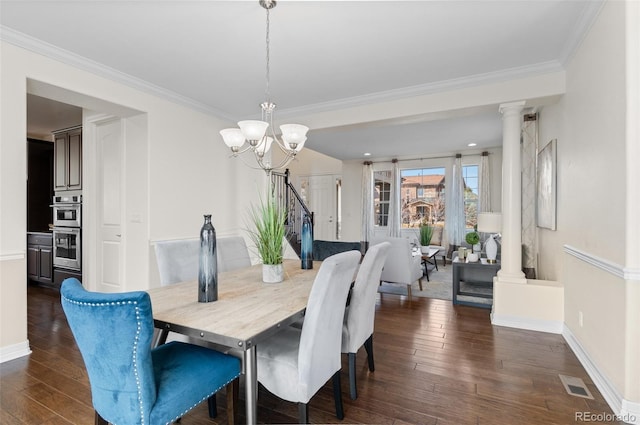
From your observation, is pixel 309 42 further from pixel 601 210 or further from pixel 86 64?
pixel 601 210

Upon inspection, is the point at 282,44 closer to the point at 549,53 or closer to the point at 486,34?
the point at 486,34

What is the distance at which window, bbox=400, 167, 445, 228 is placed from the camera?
7754 millimetres

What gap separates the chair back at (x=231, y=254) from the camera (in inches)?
109

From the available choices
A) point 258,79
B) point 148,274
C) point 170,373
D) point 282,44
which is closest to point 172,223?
point 148,274

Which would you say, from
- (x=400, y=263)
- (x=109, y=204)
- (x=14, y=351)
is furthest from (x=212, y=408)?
(x=109, y=204)

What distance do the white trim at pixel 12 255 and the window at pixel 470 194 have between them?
24.9 feet

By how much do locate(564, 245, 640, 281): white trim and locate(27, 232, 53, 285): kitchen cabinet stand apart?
21.6 ft

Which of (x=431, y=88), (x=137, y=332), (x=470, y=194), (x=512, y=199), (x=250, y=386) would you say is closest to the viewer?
(x=137, y=332)

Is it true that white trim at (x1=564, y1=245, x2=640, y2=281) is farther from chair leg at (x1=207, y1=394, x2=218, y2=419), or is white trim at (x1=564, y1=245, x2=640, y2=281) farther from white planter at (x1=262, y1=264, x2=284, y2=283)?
chair leg at (x1=207, y1=394, x2=218, y2=419)

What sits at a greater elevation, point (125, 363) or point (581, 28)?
point (581, 28)

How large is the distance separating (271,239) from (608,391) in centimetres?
241

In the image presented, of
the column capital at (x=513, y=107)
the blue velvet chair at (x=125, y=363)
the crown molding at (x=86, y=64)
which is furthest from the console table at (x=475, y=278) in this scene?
the crown molding at (x=86, y=64)

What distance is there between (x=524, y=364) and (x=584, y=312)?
66 centimetres

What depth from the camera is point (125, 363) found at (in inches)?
46.5
